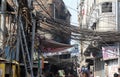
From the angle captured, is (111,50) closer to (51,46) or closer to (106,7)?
(106,7)

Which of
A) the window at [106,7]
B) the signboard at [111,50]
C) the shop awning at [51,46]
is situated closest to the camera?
the shop awning at [51,46]

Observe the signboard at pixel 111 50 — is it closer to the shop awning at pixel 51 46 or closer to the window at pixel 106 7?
the window at pixel 106 7

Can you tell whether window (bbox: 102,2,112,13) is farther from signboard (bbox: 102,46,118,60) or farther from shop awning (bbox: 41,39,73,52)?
shop awning (bbox: 41,39,73,52)

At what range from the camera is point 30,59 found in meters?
11.7

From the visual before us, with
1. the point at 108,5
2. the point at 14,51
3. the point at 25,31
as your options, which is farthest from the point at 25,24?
the point at 108,5

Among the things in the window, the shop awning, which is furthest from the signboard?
the shop awning

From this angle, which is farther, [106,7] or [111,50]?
[106,7]

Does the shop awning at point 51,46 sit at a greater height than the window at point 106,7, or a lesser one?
lesser

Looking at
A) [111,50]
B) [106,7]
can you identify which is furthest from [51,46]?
[106,7]

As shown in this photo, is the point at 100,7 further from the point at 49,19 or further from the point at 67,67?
the point at 67,67

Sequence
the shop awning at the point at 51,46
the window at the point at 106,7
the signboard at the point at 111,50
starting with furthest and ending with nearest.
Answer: the window at the point at 106,7 < the signboard at the point at 111,50 < the shop awning at the point at 51,46

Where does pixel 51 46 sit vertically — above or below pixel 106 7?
below

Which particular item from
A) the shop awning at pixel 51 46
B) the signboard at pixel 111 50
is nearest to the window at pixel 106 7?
the signboard at pixel 111 50

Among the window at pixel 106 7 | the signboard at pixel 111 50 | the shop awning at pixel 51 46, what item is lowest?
the signboard at pixel 111 50
